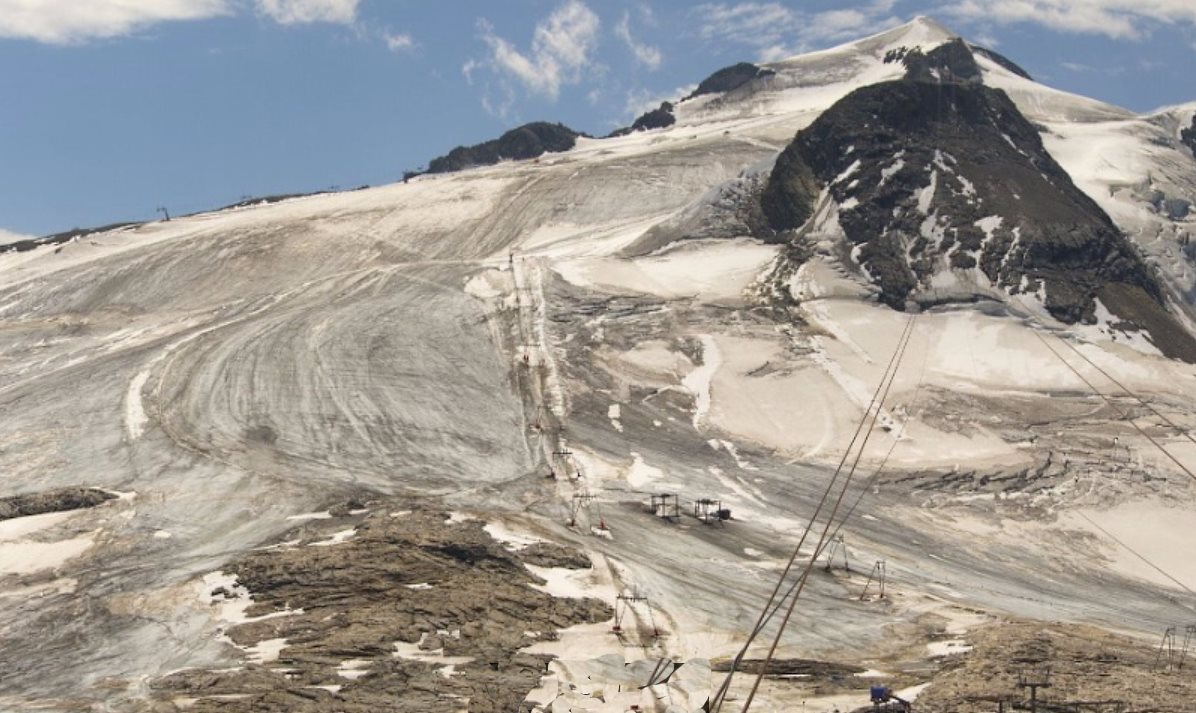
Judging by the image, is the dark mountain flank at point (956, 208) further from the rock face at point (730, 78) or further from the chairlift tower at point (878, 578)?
the rock face at point (730, 78)

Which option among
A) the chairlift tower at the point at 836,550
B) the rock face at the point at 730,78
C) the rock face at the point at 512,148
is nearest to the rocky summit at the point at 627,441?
the chairlift tower at the point at 836,550

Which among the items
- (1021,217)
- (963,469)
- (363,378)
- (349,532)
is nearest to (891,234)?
(1021,217)

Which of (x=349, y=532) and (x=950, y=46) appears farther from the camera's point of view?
(x=950, y=46)

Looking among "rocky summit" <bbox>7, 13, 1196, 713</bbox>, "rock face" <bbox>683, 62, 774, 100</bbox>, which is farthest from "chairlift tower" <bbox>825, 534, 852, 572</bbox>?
"rock face" <bbox>683, 62, 774, 100</bbox>

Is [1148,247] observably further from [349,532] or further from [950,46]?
[349,532]

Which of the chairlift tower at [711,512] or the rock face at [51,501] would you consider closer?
the rock face at [51,501]

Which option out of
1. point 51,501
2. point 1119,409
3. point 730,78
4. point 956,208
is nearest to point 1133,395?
point 1119,409
